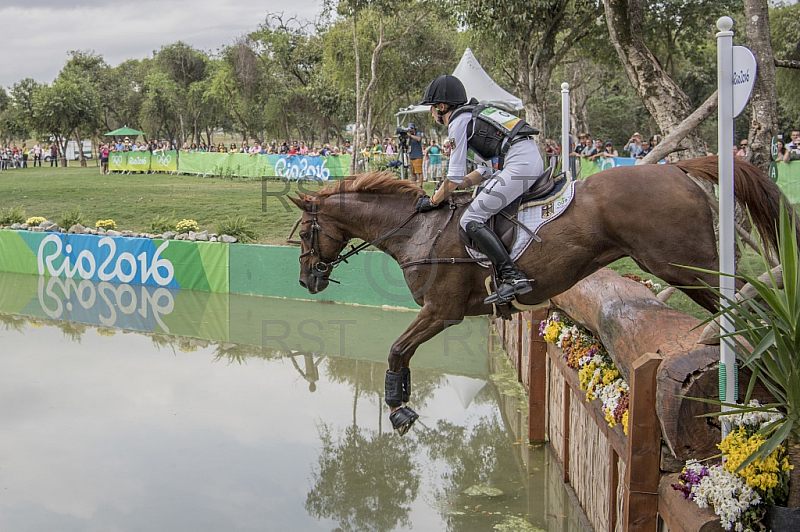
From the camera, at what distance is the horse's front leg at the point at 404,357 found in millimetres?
4969

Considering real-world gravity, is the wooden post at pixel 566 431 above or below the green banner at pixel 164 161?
below

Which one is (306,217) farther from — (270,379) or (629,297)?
(270,379)

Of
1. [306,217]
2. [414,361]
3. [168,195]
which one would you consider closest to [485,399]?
[414,361]

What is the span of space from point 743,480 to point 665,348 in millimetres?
807

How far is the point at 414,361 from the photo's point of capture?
8977mm

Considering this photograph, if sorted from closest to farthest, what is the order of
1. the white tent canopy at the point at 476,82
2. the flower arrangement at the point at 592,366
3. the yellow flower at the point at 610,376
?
the flower arrangement at the point at 592,366 < the yellow flower at the point at 610,376 < the white tent canopy at the point at 476,82

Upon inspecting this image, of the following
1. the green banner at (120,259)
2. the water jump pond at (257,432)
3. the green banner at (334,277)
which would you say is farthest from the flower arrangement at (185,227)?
the water jump pond at (257,432)

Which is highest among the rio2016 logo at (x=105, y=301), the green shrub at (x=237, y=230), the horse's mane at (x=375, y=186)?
the horse's mane at (x=375, y=186)

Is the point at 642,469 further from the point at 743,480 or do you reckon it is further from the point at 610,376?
the point at 610,376

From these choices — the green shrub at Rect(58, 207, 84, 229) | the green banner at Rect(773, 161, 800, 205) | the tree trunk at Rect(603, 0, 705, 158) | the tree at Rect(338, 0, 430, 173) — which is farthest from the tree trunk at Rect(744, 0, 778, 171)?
the tree at Rect(338, 0, 430, 173)

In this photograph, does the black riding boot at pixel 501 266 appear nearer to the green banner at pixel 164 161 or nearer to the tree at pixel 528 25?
the tree at pixel 528 25

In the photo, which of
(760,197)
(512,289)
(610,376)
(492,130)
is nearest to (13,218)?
(492,130)

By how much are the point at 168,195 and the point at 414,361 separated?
601 inches

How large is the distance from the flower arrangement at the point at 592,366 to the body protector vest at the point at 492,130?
54.4 inches
